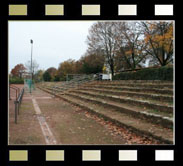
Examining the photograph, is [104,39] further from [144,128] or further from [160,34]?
[144,128]

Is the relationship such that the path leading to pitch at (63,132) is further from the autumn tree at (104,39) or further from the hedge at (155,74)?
the autumn tree at (104,39)

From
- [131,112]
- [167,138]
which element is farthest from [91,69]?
[167,138]

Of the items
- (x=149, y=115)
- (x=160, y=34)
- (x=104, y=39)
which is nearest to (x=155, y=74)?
(x=160, y=34)

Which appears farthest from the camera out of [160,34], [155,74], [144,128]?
[160,34]

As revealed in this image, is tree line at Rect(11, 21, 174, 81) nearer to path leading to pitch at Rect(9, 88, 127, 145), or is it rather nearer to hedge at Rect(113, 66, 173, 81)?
hedge at Rect(113, 66, 173, 81)

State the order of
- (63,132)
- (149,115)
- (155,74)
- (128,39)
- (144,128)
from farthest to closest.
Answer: (128,39)
(155,74)
(149,115)
(63,132)
(144,128)

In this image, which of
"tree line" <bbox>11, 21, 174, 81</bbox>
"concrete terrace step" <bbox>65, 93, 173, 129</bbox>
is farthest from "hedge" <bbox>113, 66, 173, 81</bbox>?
"concrete terrace step" <bbox>65, 93, 173, 129</bbox>

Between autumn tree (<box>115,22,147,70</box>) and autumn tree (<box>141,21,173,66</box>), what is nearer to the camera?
autumn tree (<box>141,21,173,66</box>)

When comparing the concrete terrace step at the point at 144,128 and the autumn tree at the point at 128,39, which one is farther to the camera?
the autumn tree at the point at 128,39

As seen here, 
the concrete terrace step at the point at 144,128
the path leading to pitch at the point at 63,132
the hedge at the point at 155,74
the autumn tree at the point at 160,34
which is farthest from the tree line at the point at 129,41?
the concrete terrace step at the point at 144,128

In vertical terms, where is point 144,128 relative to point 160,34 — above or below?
below

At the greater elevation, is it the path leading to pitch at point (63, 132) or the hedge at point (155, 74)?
the hedge at point (155, 74)

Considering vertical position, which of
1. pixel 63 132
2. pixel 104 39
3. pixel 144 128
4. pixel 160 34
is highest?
pixel 104 39

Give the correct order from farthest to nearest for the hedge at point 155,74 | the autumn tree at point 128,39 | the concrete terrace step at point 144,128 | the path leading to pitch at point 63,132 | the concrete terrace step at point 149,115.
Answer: the autumn tree at point 128,39
the hedge at point 155,74
the concrete terrace step at point 149,115
the path leading to pitch at point 63,132
the concrete terrace step at point 144,128
